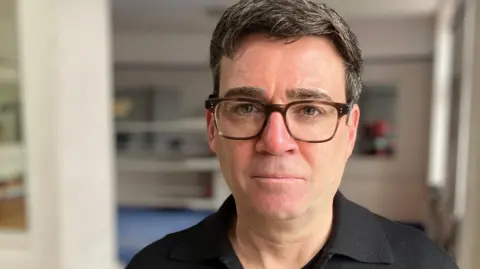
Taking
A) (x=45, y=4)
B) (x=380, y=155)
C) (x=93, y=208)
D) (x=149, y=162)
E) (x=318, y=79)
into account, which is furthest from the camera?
(x=149, y=162)

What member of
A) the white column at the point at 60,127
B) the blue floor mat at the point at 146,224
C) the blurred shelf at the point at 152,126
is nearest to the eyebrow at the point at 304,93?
the white column at the point at 60,127

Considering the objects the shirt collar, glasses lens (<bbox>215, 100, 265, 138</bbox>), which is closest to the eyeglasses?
glasses lens (<bbox>215, 100, 265, 138</bbox>)

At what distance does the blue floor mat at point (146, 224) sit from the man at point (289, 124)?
106 inches

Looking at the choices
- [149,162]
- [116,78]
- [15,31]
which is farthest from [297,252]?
[116,78]

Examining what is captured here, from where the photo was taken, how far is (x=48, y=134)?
48.2 inches

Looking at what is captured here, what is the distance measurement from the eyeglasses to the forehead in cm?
2

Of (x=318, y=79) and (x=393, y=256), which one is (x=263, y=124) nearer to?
(x=318, y=79)

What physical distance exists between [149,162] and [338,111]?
4100mm

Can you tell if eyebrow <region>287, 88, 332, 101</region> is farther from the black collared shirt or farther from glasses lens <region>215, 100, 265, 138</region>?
the black collared shirt

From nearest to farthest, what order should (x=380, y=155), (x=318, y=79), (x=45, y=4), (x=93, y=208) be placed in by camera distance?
(x=318, y=79) → (x=45, y=4) → (x=93, y=208) → (x=380, y=155)

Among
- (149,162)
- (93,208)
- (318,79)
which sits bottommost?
(149,162)

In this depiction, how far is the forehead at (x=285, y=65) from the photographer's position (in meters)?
0.53

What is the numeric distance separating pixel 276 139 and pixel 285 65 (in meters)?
0.08

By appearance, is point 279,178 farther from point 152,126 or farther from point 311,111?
point 152,126
